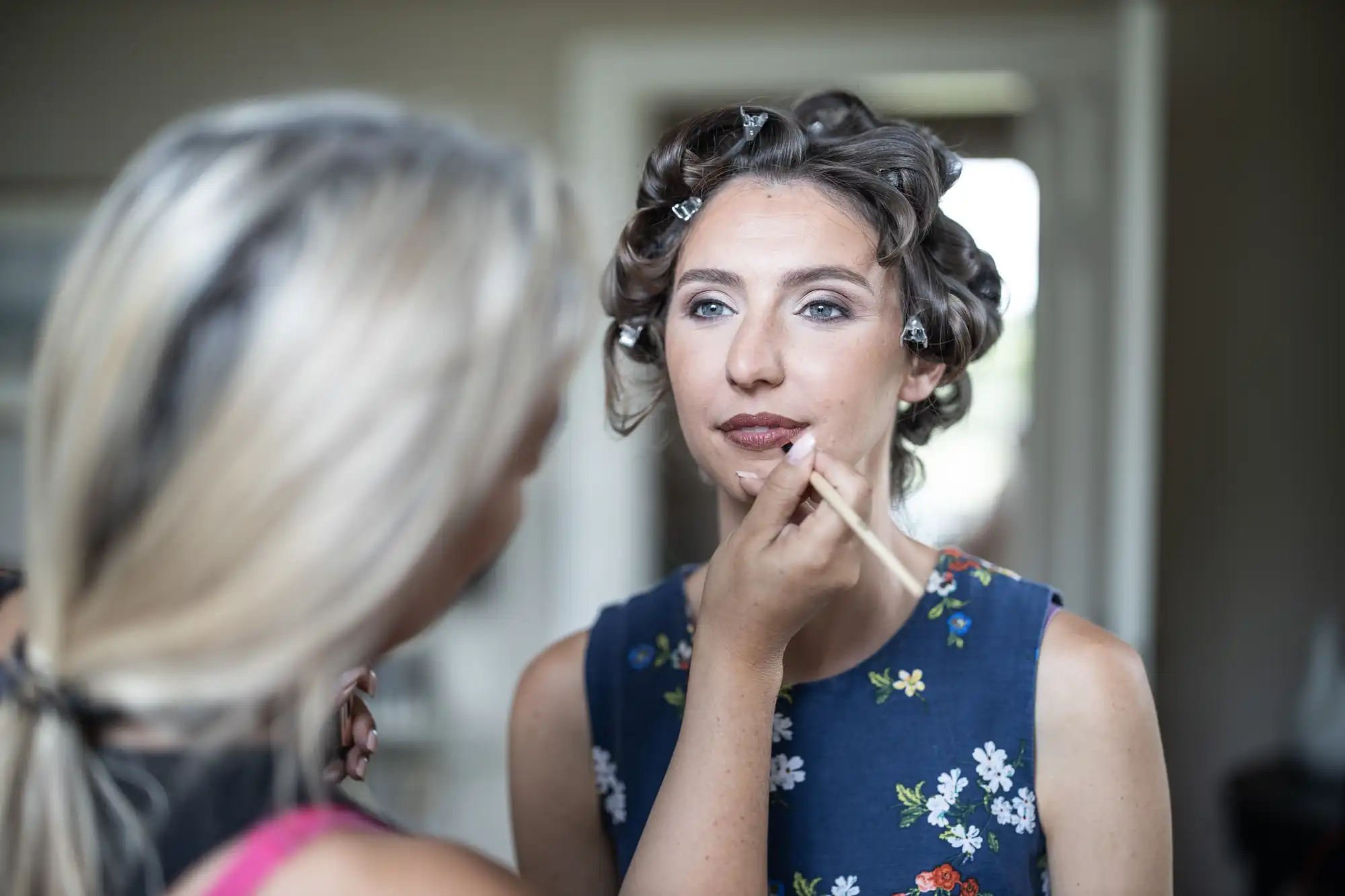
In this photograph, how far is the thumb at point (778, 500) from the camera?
84 centimetres

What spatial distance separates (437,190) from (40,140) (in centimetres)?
283

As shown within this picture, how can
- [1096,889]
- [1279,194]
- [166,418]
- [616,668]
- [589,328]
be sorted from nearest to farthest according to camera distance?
1. [166,418]
2. [589,328]
3. [1096,889]
4. [616,668]
5. [1279,194]

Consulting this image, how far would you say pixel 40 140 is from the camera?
2.96 metres

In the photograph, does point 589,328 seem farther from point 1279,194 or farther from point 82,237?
point 1279,194

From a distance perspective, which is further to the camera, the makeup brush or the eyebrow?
the eyebrow

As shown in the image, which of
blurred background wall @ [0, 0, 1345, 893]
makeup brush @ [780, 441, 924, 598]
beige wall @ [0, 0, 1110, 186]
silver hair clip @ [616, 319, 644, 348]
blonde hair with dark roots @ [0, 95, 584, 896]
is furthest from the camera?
beige wall @ [0, 0, 1110, 186]

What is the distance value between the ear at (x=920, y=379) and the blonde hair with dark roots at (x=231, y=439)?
1.61ft

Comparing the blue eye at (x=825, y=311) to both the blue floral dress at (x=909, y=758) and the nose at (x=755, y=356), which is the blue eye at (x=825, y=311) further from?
the blue floral dress at (x=909, y=758)

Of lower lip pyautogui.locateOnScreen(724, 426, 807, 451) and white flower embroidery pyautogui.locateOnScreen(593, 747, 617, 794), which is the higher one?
lower lip pyautogui.locateOnScreen(724, 426, 807, 451)

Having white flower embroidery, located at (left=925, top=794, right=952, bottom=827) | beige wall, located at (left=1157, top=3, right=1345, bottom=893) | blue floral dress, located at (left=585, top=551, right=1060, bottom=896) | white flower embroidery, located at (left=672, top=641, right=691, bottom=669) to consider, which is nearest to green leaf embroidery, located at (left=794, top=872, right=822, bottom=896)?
blue floral dress, located at (left=585, top=551, right=1060, bottom=896)

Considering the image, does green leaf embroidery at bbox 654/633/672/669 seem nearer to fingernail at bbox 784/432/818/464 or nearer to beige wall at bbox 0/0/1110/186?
fingernail at bbox 784/432/818/464

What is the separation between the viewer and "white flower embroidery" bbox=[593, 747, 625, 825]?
1.05 meters

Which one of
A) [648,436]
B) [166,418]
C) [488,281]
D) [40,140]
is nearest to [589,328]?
[488,281]

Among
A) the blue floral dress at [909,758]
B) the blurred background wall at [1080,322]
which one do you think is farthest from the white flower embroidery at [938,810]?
the blurred background wall at [1080,322]
